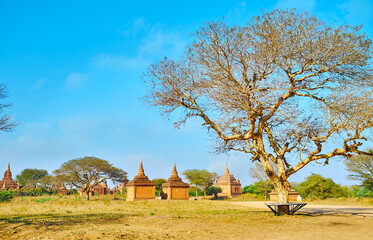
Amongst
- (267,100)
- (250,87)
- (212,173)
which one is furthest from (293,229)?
(212,173)

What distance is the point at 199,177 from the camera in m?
62.2

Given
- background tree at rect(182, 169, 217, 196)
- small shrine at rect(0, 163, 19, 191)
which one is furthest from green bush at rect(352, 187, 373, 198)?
small shrine at rect(0, 163, 19, 191)

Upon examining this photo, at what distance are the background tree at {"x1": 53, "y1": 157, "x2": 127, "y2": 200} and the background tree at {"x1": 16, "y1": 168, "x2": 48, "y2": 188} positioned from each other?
100 feet

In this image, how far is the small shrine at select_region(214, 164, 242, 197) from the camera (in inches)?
2314

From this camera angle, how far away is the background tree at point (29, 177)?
239ft

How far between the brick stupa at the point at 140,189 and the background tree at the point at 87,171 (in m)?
13.4

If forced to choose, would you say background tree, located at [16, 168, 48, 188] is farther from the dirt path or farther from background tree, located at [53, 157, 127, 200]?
the dirt path

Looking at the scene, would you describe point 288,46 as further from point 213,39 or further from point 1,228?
point 1,228

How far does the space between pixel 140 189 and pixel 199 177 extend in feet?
102

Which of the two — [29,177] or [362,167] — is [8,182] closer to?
[29,177]

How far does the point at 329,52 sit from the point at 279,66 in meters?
2.07

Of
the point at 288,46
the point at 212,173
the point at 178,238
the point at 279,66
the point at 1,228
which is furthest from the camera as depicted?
the point at 212,173

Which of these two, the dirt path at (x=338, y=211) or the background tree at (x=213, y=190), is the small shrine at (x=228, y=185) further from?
the dirt path at (x=338, y=211)

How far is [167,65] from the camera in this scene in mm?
14891
